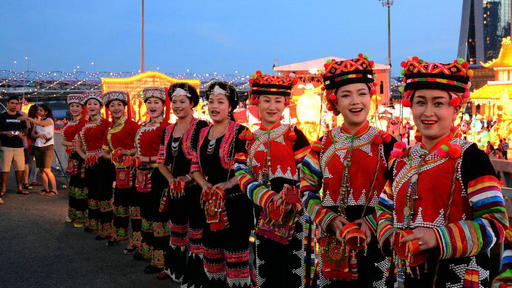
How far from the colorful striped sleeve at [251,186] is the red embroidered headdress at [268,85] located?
474mm

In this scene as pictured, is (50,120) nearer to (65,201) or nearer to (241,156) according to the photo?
(65,201)

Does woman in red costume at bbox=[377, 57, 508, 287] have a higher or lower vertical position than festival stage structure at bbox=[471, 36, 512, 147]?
lower

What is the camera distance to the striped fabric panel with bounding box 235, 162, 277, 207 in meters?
2.81

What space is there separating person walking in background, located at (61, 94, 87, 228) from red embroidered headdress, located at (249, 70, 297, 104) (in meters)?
4.34

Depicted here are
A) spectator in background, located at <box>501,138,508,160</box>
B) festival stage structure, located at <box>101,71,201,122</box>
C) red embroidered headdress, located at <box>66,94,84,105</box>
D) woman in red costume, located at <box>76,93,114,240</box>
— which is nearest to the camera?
woman in red costume, located at <box>76,93,114,240</box>

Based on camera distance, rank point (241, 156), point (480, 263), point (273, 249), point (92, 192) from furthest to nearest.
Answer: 1. point (92, 192)
2. point (241, 156)
3. point (273, 249)
4. point (480, 263)

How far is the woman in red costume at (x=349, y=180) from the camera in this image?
2.23 metres

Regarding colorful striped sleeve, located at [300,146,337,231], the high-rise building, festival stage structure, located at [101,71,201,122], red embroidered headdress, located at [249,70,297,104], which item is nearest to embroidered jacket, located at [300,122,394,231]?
colorful striped sleeve, located at [300,146,337,231]

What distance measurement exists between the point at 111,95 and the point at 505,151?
7842mm

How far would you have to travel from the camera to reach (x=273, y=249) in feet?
9.87

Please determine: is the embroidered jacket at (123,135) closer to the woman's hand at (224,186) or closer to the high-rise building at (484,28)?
the woman's hand at (224,186)

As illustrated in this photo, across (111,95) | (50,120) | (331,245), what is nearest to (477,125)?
(111,95)

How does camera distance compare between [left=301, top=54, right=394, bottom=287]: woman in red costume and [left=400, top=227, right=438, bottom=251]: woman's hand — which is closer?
[left=400, top=227, right=438, bottom=251]: woman's hand

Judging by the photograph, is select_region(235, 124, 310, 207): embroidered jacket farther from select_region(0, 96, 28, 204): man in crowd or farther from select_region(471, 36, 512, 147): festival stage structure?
select_region(0, 96, 28, 204): man in crowd
